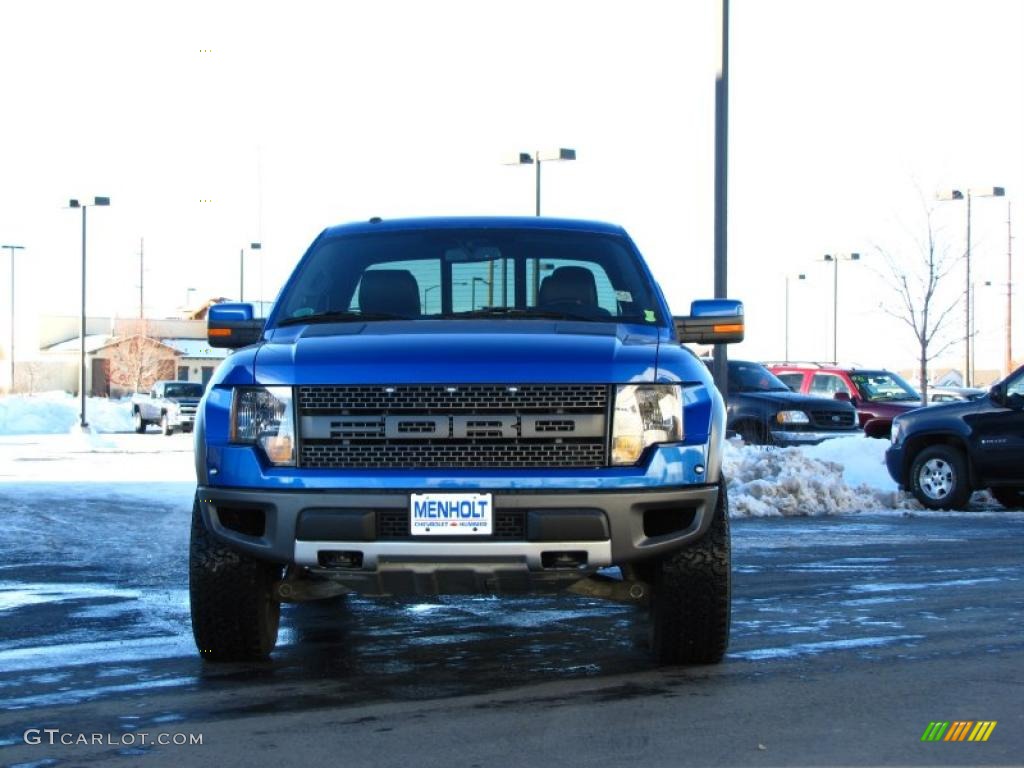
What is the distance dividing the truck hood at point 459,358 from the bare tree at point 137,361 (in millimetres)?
72158

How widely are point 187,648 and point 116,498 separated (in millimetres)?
9466

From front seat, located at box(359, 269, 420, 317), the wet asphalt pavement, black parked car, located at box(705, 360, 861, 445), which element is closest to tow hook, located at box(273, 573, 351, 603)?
the wet asphalt pavement

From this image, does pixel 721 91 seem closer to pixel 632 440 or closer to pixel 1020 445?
pixel 1020 445

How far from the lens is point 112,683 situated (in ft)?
20.5

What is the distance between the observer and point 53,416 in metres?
52.5

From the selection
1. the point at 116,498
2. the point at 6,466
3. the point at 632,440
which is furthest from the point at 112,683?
the point at 6,466

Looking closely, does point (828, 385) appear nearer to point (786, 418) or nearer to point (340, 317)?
point (786, 418)

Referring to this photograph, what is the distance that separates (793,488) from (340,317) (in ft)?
30.6

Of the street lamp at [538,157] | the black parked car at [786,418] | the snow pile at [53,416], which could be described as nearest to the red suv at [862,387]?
the black parked car at [786,418]

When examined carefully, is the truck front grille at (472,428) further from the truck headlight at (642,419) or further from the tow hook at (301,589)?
the tow hook at (301,589)

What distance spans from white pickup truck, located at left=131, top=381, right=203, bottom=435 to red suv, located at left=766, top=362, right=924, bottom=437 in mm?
21695

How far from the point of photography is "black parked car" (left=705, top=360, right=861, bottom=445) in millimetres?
22797

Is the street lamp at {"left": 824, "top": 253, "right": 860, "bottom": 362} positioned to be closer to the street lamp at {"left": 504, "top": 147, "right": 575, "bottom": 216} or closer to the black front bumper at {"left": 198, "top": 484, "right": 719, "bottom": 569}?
the street lamp at {"left": 504, "top": 147, "right": 575, "bottom": 216}

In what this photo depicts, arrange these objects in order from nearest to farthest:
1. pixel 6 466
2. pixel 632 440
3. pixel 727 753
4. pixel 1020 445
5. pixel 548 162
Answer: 1. pixel 727 753
2. pixel 632 440
3. pixel 1020 445
4. pixel 6 466
5. pixel 548 162
